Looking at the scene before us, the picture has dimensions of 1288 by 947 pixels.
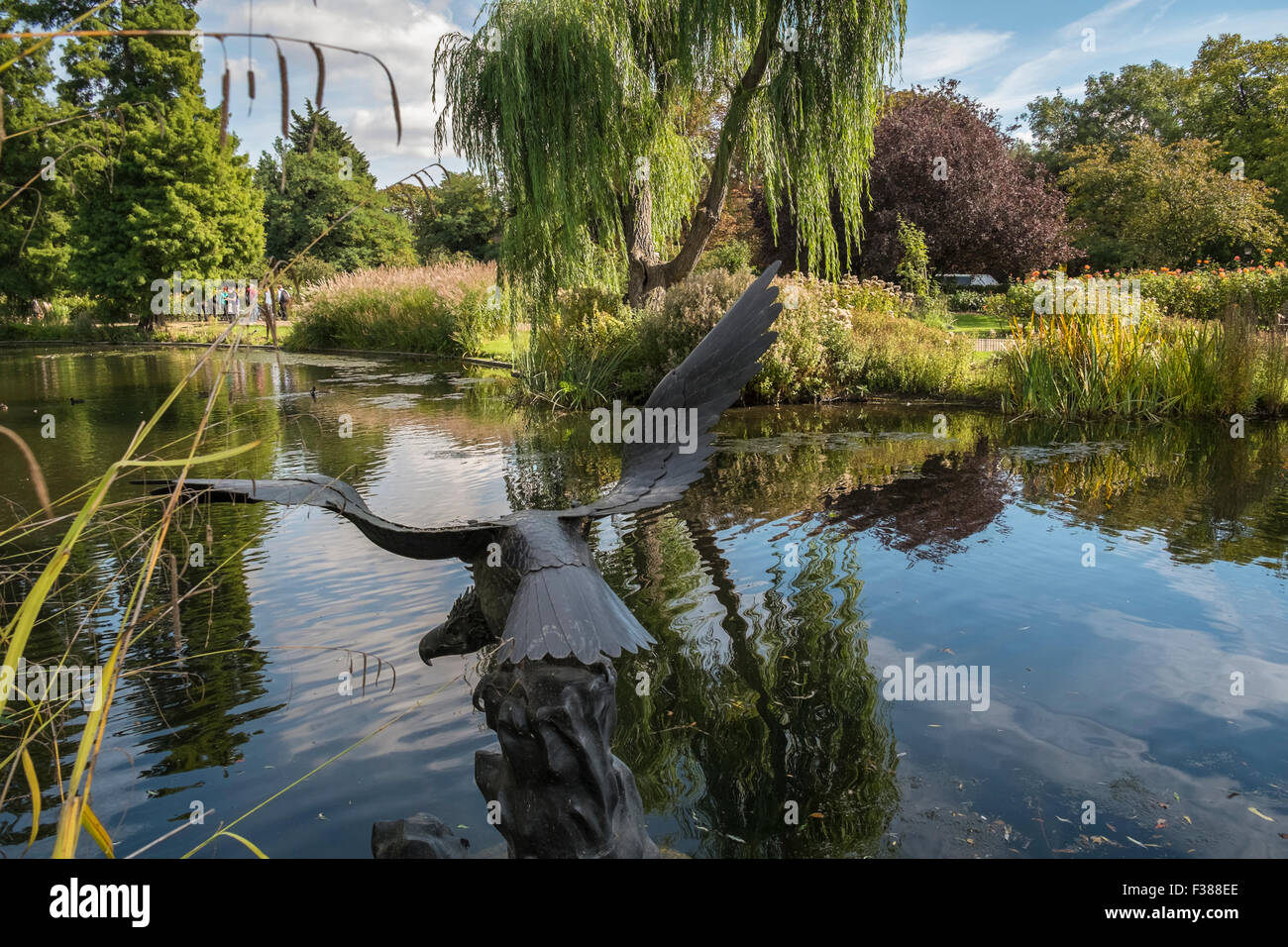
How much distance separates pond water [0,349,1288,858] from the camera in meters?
3.48

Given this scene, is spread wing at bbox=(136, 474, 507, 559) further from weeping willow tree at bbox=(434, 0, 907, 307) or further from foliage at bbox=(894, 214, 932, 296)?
foliage at bbox=(894, 214, 932, 296)

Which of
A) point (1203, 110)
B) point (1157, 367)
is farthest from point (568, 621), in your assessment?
point (1203, 110)

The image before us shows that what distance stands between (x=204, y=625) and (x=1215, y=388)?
12.4 m

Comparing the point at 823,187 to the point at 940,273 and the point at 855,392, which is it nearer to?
the point at 855,392

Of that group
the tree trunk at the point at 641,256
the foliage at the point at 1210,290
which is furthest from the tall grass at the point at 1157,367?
the tree trunk at the point at 641,256

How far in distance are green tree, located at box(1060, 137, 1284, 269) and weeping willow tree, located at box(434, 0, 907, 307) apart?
1800 cm

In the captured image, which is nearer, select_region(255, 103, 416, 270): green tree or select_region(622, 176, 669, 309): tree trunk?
select_region(622, 176, 669, 309): tree trunk

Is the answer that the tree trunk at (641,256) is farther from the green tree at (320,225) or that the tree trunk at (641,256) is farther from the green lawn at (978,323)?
the green tree at (320,225)

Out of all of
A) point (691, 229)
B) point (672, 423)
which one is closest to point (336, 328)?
point (691, 229)

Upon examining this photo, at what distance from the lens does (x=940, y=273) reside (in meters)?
26.9

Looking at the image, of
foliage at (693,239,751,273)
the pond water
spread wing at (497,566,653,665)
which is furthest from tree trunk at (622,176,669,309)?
spread wing at (497,566,653,665)

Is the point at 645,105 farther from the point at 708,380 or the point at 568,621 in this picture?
the point at 568,621

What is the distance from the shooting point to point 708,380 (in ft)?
11.6
